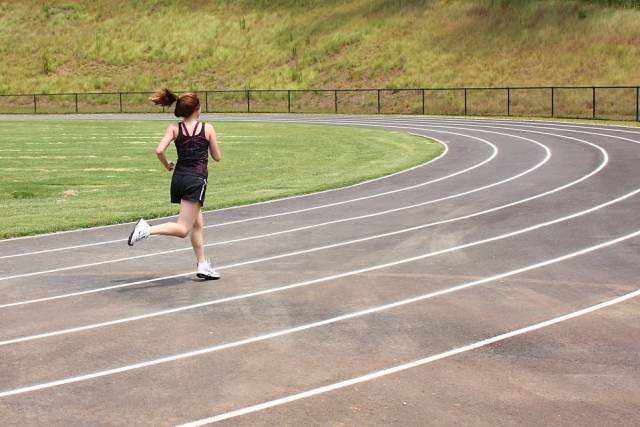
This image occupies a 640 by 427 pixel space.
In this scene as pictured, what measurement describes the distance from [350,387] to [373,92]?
60001mm

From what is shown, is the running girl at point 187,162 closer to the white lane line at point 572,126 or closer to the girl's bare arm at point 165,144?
the girl's bare arm at point 165,144

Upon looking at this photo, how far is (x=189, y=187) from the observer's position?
10.0 meters

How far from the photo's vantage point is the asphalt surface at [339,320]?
20.7 ft

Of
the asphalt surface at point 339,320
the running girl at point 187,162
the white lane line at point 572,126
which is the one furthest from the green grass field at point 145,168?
the white lane line at point 572,126

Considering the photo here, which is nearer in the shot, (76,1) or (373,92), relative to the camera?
(373,92)

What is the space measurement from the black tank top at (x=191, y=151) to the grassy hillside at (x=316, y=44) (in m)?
53.0

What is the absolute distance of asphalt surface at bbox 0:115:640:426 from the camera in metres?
6.30

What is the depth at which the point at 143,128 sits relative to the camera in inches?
1690

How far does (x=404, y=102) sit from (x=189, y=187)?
53.2 metres

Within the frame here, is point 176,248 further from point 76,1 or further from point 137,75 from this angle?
point 76,1

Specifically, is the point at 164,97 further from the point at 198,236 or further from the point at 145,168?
the point at 145,168

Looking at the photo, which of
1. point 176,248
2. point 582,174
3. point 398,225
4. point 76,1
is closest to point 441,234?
point 398,225

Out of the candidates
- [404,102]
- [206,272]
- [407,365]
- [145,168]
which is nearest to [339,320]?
[407,365]

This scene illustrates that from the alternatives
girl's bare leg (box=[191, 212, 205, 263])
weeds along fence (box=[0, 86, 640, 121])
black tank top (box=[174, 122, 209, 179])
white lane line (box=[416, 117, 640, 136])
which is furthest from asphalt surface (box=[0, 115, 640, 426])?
weeds along fence (box=[0, 86, 640, 121])
